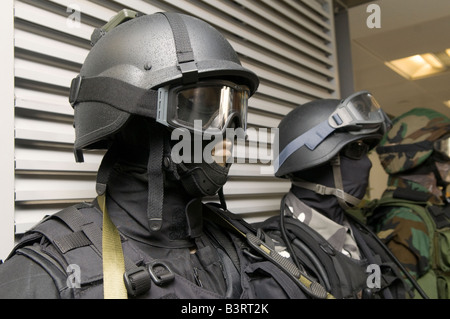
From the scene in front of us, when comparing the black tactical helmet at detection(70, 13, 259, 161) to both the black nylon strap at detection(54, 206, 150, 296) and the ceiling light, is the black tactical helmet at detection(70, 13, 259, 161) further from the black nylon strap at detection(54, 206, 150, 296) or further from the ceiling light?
the ceiling light

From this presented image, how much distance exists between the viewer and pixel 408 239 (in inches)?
82.7

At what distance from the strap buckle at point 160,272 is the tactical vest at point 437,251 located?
1684 mm

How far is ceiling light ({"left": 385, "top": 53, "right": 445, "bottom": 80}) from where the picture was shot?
2910 mm

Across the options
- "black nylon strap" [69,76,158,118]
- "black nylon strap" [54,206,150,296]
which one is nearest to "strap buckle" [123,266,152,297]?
Answer: "black nylon strap" [54,206,150,296]

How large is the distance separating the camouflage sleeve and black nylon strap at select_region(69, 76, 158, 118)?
1.78m

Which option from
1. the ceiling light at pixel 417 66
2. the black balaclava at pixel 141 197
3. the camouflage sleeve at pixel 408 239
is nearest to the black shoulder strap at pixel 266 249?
the black balaclava at pixel 141 197

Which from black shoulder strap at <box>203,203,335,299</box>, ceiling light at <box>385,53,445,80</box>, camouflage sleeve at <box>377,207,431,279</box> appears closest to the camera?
black shoulder strap at <box>203,203,335,299</box>

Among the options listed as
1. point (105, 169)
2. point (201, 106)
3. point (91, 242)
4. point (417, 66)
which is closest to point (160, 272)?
point (91, 242)

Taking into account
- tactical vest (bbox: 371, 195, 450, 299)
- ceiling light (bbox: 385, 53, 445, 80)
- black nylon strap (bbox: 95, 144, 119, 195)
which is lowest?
tactical vest (bbox: 371, 195, 450, 299)

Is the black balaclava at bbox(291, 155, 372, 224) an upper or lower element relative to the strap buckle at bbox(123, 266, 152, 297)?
upper

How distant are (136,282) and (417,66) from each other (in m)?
3.42

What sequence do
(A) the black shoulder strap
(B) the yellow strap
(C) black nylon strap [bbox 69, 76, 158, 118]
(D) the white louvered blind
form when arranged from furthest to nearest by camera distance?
1. (D) the white louvered blind
2. (A) the black shoulder strap
3. (C) black nylon strap [bbox 69, 76, 158, 118]
4. (B) the yellow strap

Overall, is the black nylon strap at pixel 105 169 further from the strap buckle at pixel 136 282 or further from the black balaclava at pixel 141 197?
the strap buckle at pixel 136 282

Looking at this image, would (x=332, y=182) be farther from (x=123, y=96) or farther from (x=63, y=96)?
(x=63, y=96)
